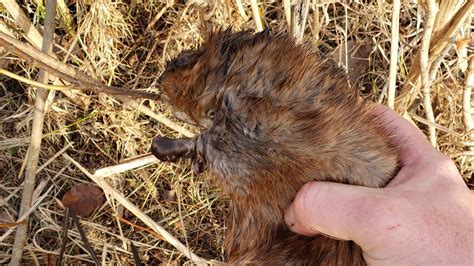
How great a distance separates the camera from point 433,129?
9.41 ft

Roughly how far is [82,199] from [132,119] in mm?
479

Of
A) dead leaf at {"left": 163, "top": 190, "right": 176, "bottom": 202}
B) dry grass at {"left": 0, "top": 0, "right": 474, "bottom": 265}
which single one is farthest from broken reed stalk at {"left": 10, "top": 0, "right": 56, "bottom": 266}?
dead leaf at {"left": 163, "top": 190, "right": 176, "bottom": 202}

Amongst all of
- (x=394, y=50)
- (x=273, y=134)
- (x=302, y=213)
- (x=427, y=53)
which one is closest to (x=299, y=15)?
(x=394, y=50)

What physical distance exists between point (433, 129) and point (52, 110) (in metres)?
1.87

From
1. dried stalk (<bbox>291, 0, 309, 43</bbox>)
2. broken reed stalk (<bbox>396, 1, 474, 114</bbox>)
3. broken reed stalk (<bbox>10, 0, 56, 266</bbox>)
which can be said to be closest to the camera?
broken reed stalk (<bbox>396, 1, 474, 114</bbox>)

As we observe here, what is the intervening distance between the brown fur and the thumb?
0.04m

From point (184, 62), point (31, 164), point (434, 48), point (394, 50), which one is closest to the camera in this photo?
point (184, 62)

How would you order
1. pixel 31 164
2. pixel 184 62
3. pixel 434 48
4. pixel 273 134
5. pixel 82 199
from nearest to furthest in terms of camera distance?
pixel 273 134
pixel 184 62
pixel 434 48
pixel 31 164
pixel 82 199

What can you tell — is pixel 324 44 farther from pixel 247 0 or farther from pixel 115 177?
pixel 115 177

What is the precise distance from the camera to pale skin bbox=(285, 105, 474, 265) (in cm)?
172

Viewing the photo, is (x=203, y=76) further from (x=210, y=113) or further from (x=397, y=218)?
(x=397, y=218)

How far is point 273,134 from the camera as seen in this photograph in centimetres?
172

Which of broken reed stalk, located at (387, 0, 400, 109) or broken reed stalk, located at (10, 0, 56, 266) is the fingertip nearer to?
broken reed stalk, located at (387, 0, 400, 109)

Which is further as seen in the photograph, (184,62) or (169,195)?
(169,195)
